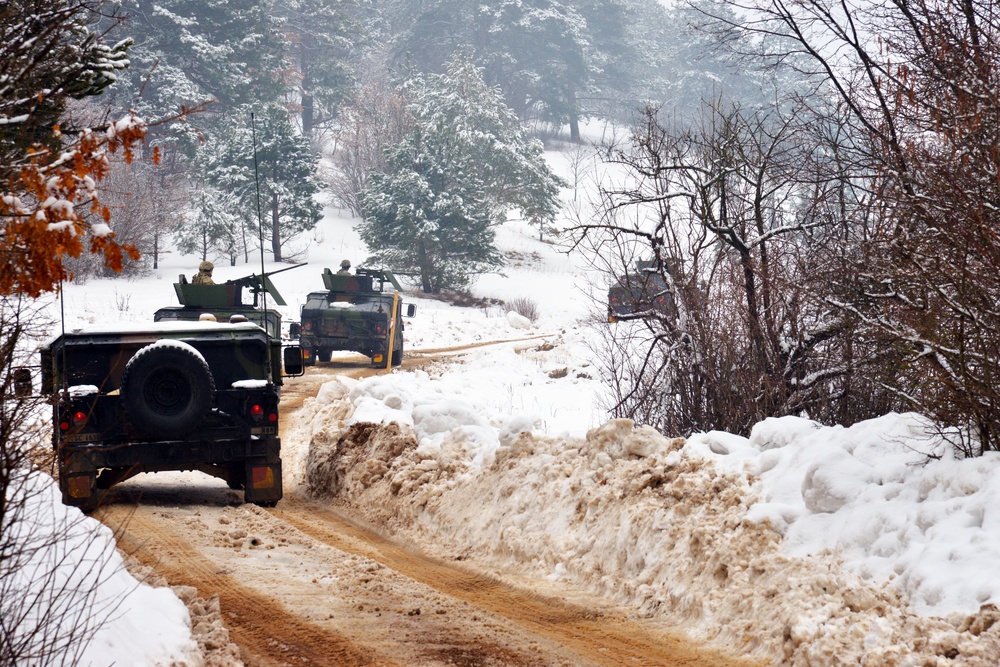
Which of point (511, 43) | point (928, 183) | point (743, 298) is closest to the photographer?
point (928, 183)

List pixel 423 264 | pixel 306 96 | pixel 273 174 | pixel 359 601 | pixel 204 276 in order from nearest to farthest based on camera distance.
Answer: pixel 359 601
pixel 204 276
pixel 423 264
pixel 273 174
pixel 306 96

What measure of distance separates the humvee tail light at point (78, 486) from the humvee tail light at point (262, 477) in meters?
1.54

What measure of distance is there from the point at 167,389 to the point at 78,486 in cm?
124

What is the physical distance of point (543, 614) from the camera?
278 inches

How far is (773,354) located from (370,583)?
5006mm

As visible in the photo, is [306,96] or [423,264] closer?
[423,264]

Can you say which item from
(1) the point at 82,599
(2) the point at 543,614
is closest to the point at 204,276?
(2) the point at 543,614

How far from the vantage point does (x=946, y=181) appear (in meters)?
7.17

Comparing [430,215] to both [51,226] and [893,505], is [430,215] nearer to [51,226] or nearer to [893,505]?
[893,505]

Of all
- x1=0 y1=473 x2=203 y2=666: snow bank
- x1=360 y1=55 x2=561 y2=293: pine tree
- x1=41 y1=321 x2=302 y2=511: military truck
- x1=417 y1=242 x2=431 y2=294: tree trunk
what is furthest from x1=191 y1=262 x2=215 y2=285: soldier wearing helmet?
x1=417 y1=242 x2=431 y2=294: tree trunk

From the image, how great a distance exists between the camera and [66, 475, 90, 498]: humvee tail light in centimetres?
967

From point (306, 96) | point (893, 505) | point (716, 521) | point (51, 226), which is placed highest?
point (306, 96)

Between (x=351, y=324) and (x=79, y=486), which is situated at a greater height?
(x=351, y=324)

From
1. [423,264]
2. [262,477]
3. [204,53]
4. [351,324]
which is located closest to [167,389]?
[262,477]
